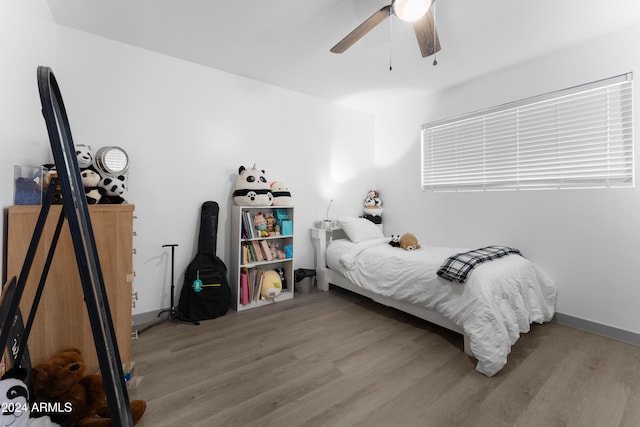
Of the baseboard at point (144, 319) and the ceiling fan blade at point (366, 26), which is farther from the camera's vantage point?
the baseboard at point (144, 319)

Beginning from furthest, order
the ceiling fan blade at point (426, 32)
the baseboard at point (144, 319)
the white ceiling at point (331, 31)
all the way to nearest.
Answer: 1. the baseboard at point (144, 319)
2. the white ceiling at point (331, 31)
3. the ceiling fan blade at point (426, 32)

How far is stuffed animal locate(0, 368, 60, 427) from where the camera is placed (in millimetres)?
929

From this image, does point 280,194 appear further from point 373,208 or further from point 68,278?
point 68,278

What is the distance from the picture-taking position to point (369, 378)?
173cm

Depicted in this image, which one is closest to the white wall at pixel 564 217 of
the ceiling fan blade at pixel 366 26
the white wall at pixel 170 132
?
the white wall at pixel 170 132

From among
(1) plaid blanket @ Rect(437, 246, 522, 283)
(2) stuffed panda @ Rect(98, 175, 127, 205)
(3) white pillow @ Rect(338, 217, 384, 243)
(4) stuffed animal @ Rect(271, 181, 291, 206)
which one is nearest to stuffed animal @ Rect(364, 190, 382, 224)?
(3) white pillow @ Rect(338, 217, 384, 243)

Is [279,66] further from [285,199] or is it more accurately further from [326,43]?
[285,199]

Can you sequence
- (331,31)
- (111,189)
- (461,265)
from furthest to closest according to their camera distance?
(331,31) → (461,265) → (111,189)

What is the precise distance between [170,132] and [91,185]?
37.8 inches

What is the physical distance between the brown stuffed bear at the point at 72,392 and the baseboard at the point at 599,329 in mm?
3296

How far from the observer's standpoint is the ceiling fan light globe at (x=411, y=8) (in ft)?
5.18

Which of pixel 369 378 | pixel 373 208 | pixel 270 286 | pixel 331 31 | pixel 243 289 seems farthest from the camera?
pixel 373 208

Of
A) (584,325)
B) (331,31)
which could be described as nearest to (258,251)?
(331,31)

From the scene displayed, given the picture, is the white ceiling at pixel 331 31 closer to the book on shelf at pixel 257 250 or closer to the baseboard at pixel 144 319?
the book on shelf at pixel 257 250
